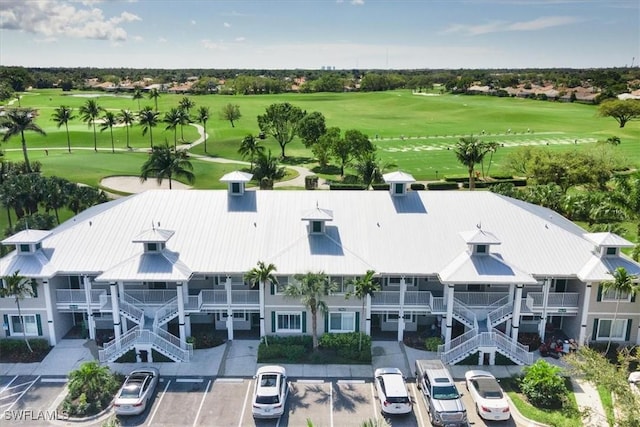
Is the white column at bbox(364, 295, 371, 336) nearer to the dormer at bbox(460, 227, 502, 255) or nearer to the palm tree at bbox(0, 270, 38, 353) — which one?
the dormer at bbox(460, 227, 502, 255)

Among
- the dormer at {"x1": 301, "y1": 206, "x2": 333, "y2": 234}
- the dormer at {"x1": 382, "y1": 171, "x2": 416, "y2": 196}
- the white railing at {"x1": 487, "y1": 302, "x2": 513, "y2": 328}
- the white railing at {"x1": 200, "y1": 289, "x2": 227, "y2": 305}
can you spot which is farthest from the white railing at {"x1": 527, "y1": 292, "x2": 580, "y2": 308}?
the white railing at {"x1": 200, "y1": 289, "x2": 227, "y2": 305}

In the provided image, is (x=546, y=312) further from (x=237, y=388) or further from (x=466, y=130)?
(x=466, y=130)

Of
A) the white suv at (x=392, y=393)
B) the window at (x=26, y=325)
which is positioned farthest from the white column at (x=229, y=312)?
the window at (x=26, y=325)

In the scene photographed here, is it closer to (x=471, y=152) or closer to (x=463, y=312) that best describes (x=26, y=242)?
(x=463, y=312)

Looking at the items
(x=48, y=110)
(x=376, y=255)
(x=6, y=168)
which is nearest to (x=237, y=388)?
(x=376, y=255)

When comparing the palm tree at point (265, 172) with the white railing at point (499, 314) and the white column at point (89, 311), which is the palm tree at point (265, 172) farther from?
the white railing at point (499, 314)
